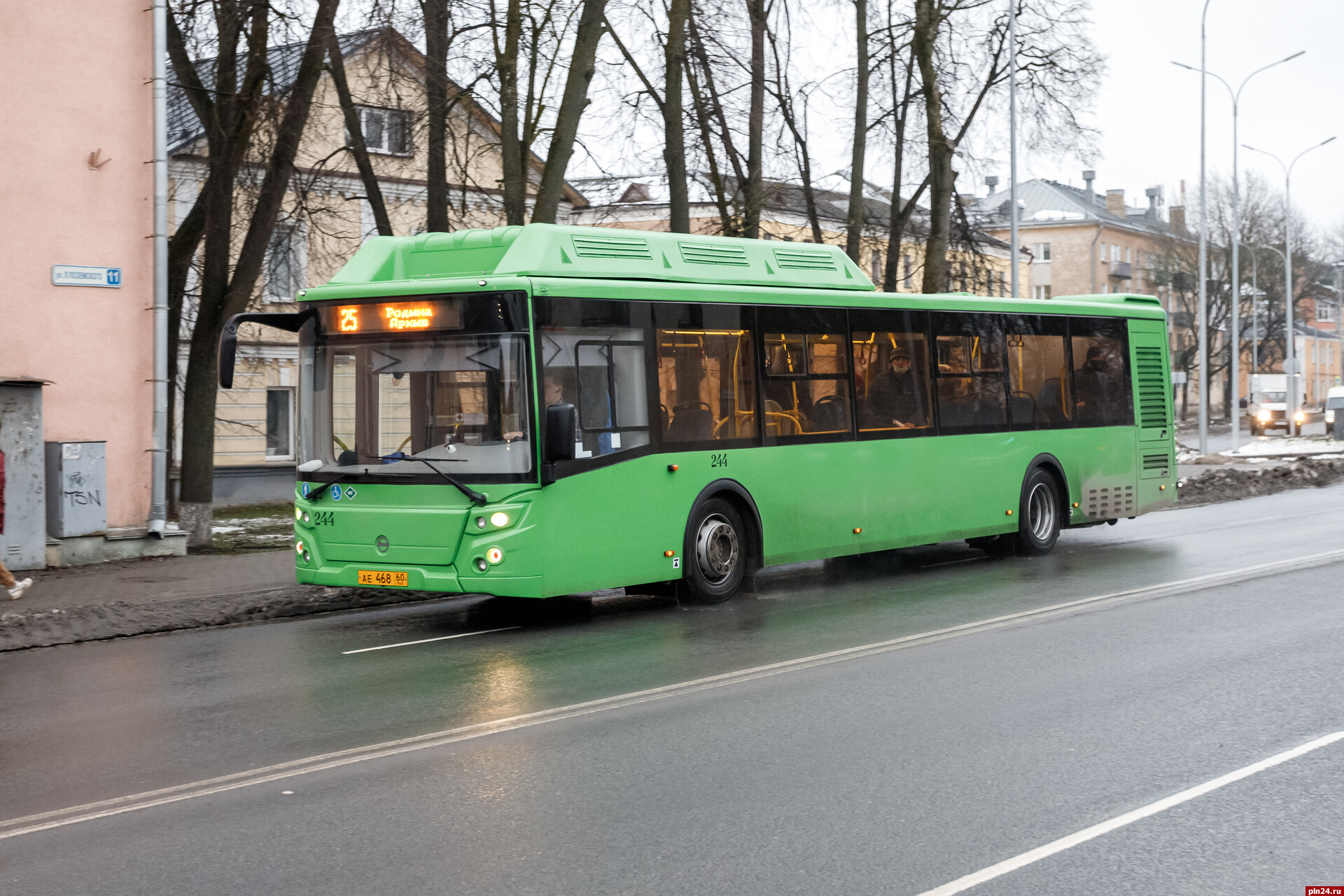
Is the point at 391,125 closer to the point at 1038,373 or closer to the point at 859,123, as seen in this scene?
the point at 859,123

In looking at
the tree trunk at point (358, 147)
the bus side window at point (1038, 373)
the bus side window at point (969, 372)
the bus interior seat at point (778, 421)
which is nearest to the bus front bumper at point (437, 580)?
the bus interior seat at point (778, 421)

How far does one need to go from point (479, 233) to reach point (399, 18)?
333 inches

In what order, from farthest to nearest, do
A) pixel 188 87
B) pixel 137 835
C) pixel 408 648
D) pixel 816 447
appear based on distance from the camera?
pixel 188 87 → pixel 816 447 → pixel 408 648 → pixel 137 835

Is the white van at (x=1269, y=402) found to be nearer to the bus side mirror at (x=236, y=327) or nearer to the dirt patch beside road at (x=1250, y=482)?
the dirt patch beside road at (x=1250, y=482)

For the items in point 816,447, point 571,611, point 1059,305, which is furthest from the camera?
point 1059,305

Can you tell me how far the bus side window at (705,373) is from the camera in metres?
12.1

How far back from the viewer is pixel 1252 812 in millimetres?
5668

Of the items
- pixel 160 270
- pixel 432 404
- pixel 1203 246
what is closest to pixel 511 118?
pixel 160 270

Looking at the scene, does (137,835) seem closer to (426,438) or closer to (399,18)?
(426,438)

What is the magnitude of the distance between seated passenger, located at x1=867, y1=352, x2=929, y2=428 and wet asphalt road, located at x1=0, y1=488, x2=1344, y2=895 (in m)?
2.69

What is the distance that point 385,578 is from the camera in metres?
11.2

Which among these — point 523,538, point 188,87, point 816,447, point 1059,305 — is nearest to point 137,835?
point 523,538

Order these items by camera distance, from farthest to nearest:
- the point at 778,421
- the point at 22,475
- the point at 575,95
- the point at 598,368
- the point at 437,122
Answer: the point at 437,122
the point at 575,95
the point at 22,475
the point at 778,421
the point at 598,368

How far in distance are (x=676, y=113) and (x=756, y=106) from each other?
368cm
